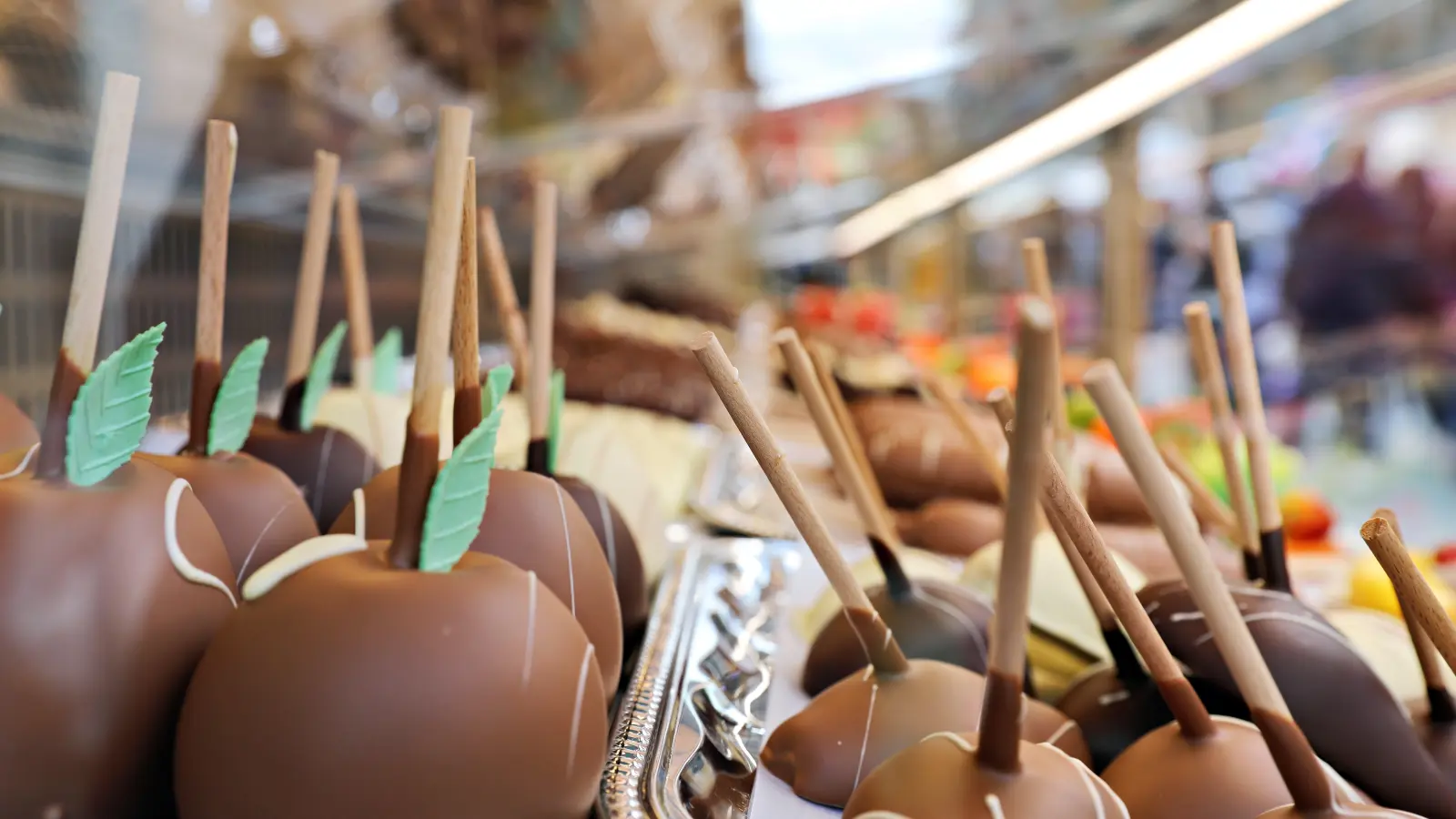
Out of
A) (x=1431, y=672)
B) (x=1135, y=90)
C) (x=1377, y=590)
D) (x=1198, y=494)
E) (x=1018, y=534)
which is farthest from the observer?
(x=1135, y=90)

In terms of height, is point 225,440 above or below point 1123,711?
above

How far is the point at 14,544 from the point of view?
406mm

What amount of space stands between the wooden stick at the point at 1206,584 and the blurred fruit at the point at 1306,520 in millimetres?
1267

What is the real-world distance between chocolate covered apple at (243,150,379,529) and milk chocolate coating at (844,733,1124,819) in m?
0.40

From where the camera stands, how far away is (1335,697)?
60 cm

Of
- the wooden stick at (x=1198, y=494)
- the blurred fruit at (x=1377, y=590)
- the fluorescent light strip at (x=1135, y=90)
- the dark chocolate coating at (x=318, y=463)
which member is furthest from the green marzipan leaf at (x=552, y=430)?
the fluorescent light strip at (x=1135, y=90)

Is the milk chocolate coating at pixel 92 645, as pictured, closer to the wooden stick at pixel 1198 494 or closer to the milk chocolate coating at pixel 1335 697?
the milk chocolate coating at pixel 1335 697

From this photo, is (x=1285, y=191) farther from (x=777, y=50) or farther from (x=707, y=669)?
(x=707, y=669)

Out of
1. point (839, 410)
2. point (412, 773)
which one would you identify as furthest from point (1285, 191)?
point (412, 773)

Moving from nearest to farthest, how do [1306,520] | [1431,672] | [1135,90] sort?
1. [1431,672]
2. [1306,520]
3. [1135,90]

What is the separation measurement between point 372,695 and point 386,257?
5.62ft

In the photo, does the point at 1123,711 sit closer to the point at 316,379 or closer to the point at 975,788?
the point at 975,788

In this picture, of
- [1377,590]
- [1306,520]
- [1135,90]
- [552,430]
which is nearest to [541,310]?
[552,430]

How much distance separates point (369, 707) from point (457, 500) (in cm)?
9
